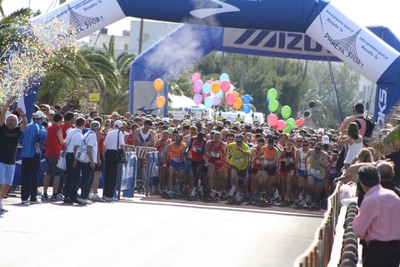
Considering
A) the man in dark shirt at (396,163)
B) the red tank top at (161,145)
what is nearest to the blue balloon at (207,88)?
the red tank top at (161,145)

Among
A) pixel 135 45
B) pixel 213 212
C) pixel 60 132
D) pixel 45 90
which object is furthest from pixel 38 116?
pixel 135 45

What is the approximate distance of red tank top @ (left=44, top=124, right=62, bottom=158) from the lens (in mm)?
16359

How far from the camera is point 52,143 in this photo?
16.5 metres

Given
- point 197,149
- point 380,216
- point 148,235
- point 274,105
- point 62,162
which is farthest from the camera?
point 274,105

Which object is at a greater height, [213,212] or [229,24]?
[229,24]

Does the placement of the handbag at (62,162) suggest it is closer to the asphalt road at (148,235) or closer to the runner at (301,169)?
the asphalt road at (148,235)

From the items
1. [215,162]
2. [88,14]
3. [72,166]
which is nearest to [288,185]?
[215,162]

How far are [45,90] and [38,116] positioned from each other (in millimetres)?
12930

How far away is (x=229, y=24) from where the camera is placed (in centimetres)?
2134

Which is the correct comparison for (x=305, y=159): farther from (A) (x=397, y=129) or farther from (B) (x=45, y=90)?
(B) (x=45, y=90)

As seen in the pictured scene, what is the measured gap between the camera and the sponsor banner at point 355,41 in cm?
2078

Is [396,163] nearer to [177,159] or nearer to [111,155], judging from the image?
[111,155]

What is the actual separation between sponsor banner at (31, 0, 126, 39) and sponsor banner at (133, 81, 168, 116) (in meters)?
5.29

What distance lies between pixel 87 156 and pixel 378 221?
9947 mm
